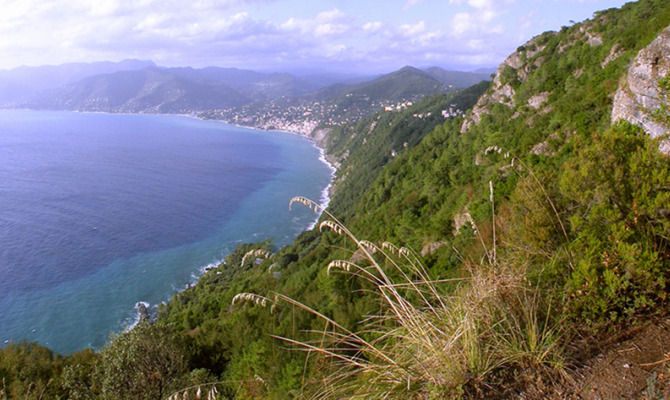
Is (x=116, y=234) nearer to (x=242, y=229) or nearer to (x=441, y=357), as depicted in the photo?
(x=242, y=229)

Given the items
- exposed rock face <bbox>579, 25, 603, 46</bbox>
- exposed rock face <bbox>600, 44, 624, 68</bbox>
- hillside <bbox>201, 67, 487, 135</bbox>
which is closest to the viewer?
exposed rock face <bbox>600, 44, 624, 68</bbox>

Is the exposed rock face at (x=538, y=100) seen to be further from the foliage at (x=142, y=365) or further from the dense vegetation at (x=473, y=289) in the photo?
the foliage at (x=142, y=365)

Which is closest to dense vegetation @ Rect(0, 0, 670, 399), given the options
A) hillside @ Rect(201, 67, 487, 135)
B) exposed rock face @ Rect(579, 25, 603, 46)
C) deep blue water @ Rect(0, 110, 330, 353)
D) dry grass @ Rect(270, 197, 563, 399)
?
dry grass @ Rect(270, 197, 563, 399)

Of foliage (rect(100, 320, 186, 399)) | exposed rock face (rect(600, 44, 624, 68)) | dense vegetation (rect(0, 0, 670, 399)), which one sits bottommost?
foliage (rect(100, 320, 186, 399))

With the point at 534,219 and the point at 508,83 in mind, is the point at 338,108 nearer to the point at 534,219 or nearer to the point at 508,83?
the point at 508,83

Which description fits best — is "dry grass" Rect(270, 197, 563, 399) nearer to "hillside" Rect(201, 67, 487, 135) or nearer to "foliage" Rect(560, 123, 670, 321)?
"foliage" Rect(560, 123, 670, 321)


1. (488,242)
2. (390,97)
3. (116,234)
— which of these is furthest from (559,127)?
(390,97)
